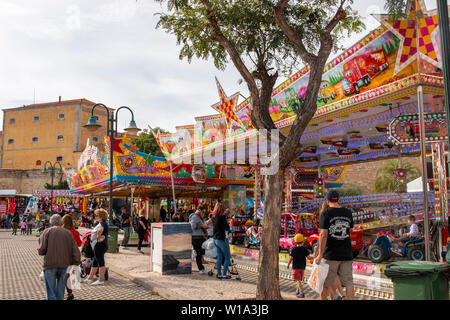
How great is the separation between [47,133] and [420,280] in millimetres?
64252

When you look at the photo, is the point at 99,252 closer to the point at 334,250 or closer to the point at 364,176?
the point at 334,250

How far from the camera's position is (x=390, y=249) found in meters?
10.5

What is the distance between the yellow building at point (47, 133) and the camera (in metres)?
59.9

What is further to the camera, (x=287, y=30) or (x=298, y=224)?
(x=298, y=224)

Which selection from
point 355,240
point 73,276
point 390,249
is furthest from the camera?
point 355,240

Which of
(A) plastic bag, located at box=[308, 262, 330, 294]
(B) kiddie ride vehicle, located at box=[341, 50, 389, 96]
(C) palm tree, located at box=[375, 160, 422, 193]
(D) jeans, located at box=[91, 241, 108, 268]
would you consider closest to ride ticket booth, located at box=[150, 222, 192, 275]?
(D) jeans, located at box=[91, 241, 108, 268]

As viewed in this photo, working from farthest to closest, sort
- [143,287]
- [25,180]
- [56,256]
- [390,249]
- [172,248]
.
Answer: [25,180] → [390,249] → [172,248] → [143,287] → [56,256]

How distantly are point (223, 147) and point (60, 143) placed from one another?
5224 cm

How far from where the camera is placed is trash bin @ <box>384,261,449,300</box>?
16.2ft

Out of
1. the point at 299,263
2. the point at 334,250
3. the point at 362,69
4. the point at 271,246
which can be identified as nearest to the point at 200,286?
the point at 299,263

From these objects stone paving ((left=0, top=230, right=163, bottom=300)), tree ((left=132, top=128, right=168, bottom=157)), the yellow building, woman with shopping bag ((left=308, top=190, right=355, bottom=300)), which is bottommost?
stone paving ((left=0, top=230, right=163, bottom=300))

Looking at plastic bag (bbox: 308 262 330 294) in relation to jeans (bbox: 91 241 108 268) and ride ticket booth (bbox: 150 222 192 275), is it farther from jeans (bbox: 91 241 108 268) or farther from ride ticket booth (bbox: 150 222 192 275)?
jeans (bbox: 91 241 108 268)
